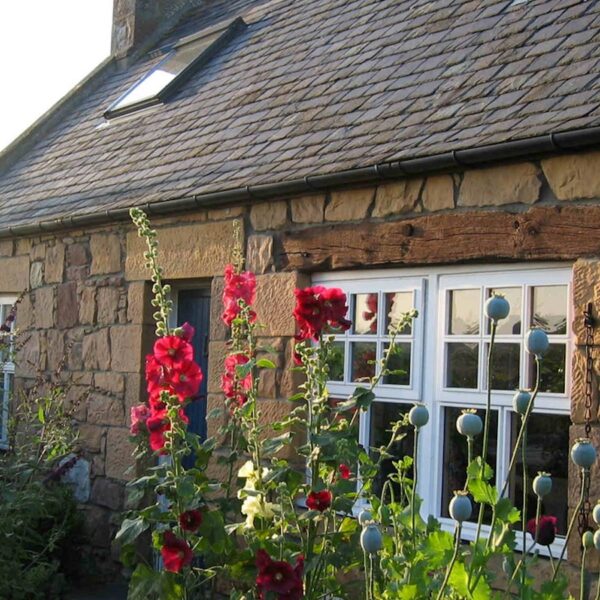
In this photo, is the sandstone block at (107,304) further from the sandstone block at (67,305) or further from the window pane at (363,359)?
the window pane at (363,359)

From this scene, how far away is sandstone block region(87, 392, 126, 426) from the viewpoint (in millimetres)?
7609

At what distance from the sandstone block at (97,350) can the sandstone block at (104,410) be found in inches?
9.0

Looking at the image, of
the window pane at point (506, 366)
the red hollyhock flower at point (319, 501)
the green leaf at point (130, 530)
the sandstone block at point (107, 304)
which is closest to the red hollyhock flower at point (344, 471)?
the red hollyhock flower at point (319, 501)

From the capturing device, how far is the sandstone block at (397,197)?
5.43 meters

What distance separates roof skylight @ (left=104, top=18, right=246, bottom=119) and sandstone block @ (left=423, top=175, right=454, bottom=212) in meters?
4.67

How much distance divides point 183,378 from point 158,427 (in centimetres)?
24

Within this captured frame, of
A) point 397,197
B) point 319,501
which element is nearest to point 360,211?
point 397,197

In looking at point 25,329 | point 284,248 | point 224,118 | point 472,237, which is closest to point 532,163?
point 472,237

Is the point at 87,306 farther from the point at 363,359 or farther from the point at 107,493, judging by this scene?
the point at 363,359

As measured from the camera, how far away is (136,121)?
954cm

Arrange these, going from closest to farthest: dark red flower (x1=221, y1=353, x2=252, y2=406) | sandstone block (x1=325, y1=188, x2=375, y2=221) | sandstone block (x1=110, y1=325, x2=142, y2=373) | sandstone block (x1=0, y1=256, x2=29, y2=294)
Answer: dark red flower (x1=221, y1=353, x2=252, y2=406), sandstone block (x1=325, y1=188, x2=375, y2=221), sandstone block (x1=110, y1=325, x2=142, y2=373), sandstone block (x1=0, y1=256, x2=29, y2=294)

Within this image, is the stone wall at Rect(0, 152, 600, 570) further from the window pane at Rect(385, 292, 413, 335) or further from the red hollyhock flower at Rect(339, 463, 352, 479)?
the red hollyhock flower at Rect(339, 463, 352, 479)

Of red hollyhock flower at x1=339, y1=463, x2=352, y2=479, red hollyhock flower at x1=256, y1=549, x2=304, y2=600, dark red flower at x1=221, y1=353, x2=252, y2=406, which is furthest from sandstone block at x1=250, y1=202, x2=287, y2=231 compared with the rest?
red hollyhock flower at x1=256, y1=549, x2=304, y2=600

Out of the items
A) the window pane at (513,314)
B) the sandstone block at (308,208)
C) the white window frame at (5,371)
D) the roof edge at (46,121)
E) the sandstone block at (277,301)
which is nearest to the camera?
the window pane at (513,314)
